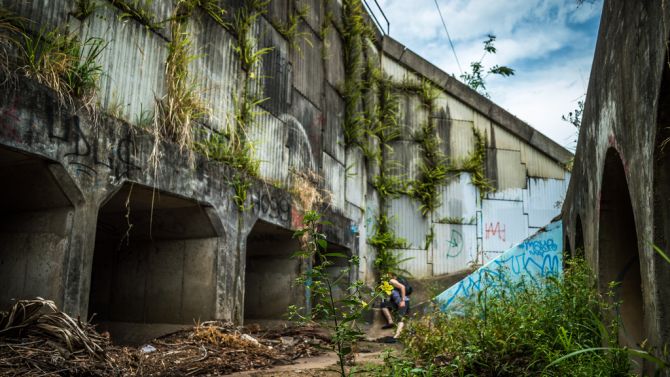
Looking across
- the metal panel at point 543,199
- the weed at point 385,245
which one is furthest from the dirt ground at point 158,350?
the metal panel at point 543,199

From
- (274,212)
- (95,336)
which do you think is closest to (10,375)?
(95,336)

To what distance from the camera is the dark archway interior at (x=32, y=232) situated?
17.7 feet

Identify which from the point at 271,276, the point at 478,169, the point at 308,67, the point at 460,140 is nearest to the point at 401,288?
the point at 271,276

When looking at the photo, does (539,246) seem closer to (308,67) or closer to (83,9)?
(308,67)

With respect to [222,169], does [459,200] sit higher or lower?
higher

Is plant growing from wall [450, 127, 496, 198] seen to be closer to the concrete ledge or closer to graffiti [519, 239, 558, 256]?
the concrete ledge

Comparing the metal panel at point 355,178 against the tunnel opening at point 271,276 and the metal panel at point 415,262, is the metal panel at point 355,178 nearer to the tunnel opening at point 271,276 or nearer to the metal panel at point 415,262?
the metal panel at point 415,262

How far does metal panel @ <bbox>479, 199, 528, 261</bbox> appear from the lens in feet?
46.6

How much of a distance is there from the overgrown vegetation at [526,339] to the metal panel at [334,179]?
6.15 metres

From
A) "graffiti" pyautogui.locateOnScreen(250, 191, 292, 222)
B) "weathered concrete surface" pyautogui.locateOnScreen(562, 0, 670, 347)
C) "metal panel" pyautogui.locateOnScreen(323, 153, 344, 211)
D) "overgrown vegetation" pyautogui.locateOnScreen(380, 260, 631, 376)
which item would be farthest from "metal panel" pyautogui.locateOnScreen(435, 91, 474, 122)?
"overgrown vegetation" pyautogui.locateOnScreen(380, 260, 631, 376)

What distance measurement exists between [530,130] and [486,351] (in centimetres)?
1093

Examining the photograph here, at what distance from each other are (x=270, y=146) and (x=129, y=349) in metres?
4.59

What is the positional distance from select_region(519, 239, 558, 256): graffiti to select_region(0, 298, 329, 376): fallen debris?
548 centimetres

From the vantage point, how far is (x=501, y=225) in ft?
46.9
